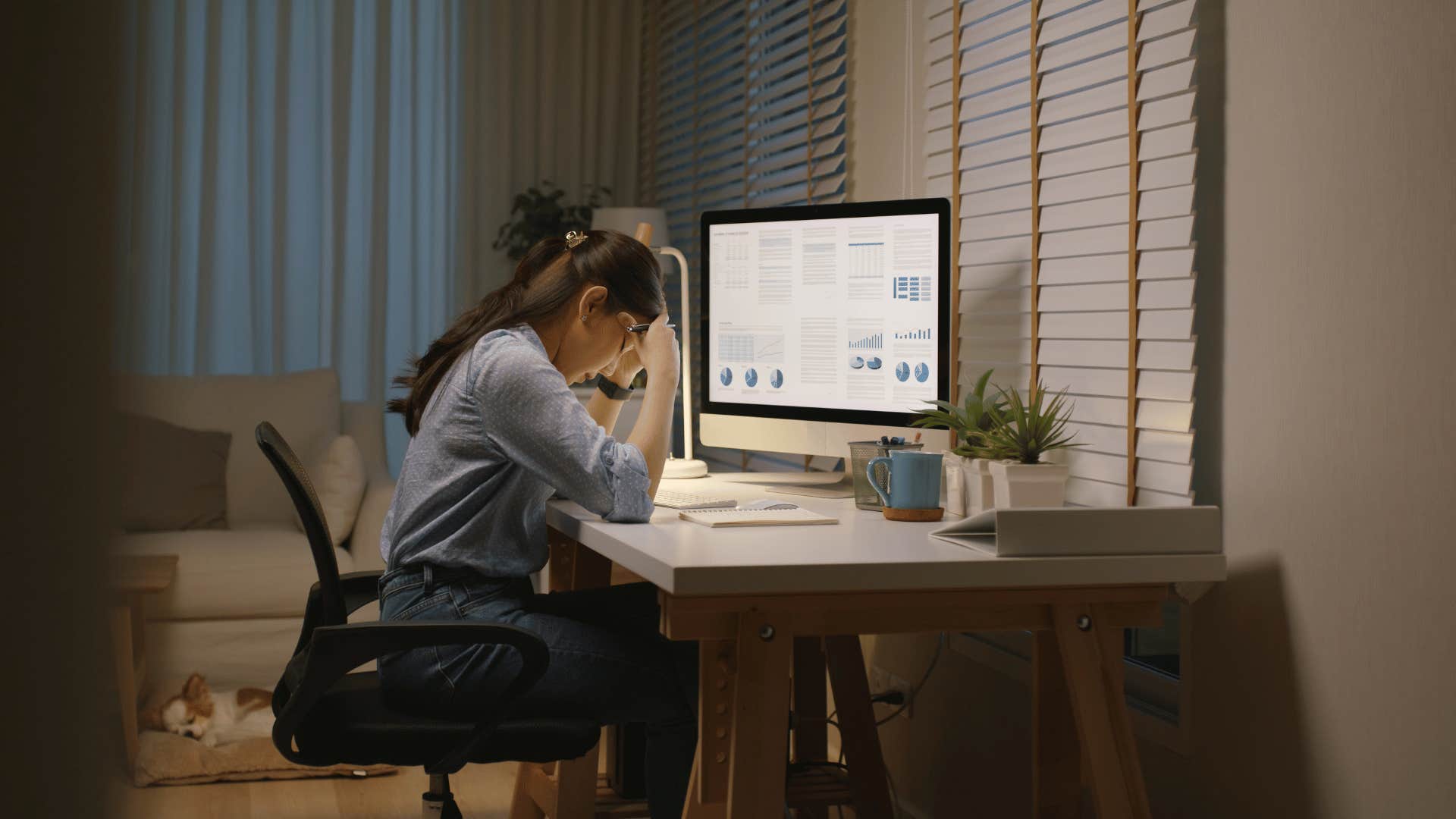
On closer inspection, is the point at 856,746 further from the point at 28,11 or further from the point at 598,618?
the point at 28,11

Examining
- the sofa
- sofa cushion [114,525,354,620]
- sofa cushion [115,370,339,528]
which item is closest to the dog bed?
the sofa

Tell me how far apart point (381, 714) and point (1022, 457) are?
0.91m

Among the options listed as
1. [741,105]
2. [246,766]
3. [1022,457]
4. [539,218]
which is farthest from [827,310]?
[539,218]

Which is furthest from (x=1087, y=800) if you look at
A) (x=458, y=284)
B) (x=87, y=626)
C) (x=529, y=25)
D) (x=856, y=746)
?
(x=529, y=25)

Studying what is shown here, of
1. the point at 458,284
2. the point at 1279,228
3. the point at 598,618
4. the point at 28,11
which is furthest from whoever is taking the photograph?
the point at 458,284

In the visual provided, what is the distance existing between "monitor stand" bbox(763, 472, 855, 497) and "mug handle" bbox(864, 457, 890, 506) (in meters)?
0.26

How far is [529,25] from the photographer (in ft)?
14.4

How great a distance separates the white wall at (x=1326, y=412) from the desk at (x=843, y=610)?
19 centimetres

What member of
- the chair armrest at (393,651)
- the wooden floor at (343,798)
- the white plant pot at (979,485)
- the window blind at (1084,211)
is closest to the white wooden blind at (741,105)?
the window blind at (1084,211)

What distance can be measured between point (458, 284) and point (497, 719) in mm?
3026

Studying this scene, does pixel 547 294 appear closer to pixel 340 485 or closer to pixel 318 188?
pixel 340 485

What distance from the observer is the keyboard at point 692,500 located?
187cm

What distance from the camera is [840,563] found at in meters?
1.37

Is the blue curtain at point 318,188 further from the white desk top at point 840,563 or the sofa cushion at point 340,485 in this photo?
the white desk top at point 840,563
